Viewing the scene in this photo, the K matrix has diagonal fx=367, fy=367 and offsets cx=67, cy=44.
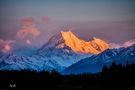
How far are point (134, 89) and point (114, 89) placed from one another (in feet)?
59.7

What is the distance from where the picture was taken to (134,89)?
174m

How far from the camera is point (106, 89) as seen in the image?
195m

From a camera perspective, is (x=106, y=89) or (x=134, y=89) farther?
(x=106, y=89)

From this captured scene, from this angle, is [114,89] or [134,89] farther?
[114,89]

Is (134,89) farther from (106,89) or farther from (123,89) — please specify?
(106,89)

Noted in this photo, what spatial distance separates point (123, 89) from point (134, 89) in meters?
Answer: 11.1

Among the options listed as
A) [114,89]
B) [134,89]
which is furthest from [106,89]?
[134,89]

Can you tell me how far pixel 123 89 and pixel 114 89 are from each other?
7.22 meters

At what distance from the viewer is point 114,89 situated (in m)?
191

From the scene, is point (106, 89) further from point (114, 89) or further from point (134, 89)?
point (134, 89)

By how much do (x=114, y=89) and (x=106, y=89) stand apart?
5.84 metres

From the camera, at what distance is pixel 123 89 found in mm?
184500

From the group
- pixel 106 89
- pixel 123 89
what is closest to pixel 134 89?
pixel 123 89
